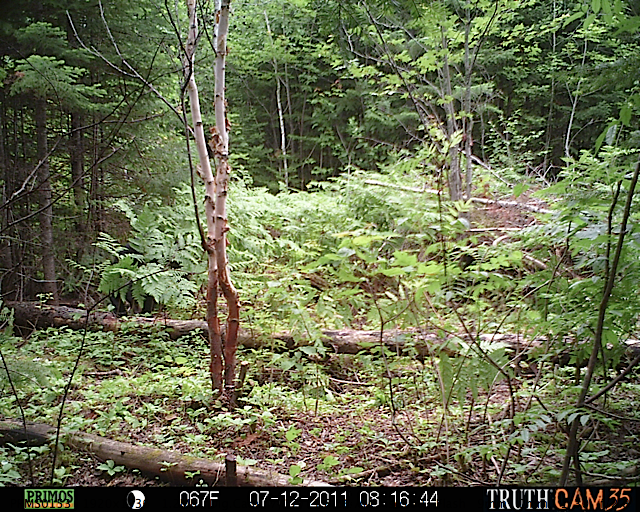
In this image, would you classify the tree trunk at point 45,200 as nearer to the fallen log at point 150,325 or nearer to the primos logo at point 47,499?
the fallen log at point 150,325

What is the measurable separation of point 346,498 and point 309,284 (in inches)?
66.7

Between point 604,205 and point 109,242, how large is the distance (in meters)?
4.56

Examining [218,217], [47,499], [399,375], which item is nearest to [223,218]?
[218,217]

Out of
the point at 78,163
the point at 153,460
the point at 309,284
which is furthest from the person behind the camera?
the point at 78,163

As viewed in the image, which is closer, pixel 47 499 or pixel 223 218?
pixel 47 499

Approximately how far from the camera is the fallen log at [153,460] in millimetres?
2354

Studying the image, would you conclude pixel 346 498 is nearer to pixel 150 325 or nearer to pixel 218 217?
pixel 218 217

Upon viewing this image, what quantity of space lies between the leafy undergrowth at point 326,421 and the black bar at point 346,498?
126 millimetres

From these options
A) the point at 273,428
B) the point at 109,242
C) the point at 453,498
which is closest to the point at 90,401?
the point at 273,428

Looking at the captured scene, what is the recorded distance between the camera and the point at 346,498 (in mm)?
2084

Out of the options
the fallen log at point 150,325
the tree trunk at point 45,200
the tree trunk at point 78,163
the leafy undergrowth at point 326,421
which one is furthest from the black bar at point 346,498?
the tree trunk at point 78,163

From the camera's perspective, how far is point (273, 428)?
3010 mm

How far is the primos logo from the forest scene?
0.48ft

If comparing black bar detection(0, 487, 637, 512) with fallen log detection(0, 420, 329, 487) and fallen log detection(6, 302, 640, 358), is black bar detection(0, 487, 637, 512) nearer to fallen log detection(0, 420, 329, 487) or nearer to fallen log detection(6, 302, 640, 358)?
fallen log detection(0, 420, 329, 487)
